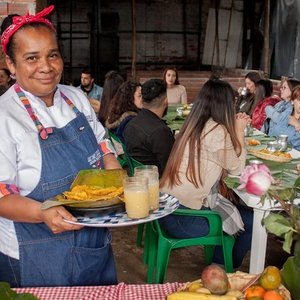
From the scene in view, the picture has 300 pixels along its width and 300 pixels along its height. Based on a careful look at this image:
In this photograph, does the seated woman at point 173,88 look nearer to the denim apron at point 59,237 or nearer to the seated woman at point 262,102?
the seated woman at point 262,102

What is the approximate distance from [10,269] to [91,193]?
1.35 feet

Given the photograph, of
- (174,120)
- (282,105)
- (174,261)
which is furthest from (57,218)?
(174,120)

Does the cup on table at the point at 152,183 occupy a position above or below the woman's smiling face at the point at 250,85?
below

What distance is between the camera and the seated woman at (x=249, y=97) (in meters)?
6.78

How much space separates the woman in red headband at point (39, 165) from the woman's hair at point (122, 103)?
11.5ft

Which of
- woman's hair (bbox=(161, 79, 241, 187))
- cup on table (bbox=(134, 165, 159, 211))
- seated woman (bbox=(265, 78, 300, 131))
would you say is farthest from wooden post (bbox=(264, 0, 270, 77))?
cup on table (bbox=(134, 165, 159, 211))

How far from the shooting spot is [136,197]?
1724mm

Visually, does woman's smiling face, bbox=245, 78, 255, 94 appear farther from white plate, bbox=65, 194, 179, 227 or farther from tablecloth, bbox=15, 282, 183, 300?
tablecloth, bbox=15, 282, 183, 300

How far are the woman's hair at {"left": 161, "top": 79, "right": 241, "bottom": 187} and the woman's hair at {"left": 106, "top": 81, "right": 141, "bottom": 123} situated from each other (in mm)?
2274

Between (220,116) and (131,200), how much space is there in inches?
62.0

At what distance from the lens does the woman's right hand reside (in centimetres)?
160

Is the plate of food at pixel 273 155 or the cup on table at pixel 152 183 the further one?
the plate of food at pixel 273 155

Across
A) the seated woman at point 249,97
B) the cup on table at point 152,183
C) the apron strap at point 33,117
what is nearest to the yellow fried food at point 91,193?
the cup on table at point 152,183

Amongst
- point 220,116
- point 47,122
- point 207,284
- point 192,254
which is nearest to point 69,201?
point 47,122
